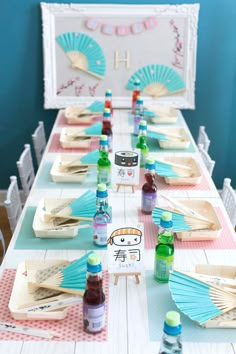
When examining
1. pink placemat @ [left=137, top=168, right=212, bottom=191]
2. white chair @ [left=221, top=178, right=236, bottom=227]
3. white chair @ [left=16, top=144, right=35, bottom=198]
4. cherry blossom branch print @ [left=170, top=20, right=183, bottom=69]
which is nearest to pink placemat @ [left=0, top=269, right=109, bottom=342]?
pink placemat @ [left=137, top=168, right=212, bottom=191]

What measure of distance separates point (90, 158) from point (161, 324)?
3.92 feet

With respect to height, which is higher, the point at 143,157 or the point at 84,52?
the point at 84,52

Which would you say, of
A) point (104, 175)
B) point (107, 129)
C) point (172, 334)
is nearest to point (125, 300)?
point (172, 334)

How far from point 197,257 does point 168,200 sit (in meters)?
0.34

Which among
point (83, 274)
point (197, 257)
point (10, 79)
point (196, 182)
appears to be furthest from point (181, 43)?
point (83, 274)

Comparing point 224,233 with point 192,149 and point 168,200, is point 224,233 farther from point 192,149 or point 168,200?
point 192,149

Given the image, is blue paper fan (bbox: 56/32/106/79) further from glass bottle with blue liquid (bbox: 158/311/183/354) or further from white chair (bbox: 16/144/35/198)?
glass bottle with blue liquid (bbox: 158/311/183/354)

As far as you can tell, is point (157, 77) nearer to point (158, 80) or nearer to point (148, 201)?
point (158, 80)

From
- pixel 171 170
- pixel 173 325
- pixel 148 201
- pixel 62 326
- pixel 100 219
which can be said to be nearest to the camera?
pixel 173 325

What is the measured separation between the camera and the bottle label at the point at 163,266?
59.6 inches

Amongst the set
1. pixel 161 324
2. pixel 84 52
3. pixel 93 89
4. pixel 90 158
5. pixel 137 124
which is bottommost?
pixel 161 324

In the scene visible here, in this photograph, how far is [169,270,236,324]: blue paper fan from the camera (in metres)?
1.37

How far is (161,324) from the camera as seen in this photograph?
54.1 inches

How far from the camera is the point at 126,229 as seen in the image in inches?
60.0
